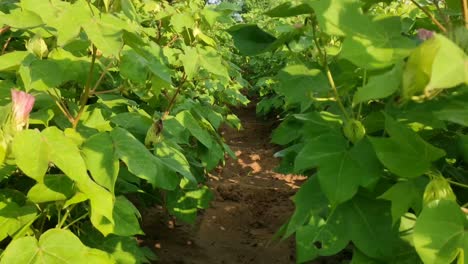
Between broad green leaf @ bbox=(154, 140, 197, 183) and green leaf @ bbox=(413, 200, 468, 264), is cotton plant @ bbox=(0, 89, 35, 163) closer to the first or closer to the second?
broad green leaf @ bbox=(154, 140, 197, 183)

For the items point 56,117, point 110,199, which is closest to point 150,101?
point 56,117

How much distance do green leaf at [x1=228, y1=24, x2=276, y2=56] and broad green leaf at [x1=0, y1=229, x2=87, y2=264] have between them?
2.42 ft

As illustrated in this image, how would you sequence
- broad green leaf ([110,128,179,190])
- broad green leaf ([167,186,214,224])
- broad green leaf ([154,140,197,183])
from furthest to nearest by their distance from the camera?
broad green leaf ([167,186,214,224]), broad green leaf ([154,140,197,183]), broad green leaf ([110,128,179,190])

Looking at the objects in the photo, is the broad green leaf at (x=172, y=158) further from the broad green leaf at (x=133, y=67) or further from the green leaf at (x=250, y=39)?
the green leaf at (x=250, y=39)

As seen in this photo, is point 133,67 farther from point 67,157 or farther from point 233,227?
point 233,227

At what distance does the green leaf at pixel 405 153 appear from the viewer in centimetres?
105

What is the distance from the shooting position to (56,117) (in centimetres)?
172

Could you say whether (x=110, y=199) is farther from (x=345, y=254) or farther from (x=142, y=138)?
(x=345, y=254)

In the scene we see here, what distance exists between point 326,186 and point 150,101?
1.60 metres

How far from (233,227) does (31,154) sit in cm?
270

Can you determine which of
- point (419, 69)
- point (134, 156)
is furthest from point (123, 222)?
point (419, 69)

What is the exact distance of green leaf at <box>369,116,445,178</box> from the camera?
1.05 metres

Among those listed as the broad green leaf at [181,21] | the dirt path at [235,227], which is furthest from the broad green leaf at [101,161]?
the dirt path at [235,227]

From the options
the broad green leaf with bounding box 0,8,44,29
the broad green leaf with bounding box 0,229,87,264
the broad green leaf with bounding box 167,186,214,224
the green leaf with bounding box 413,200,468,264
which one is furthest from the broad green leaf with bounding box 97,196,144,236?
the broad green leaf with bounding box 167,186,214,224
